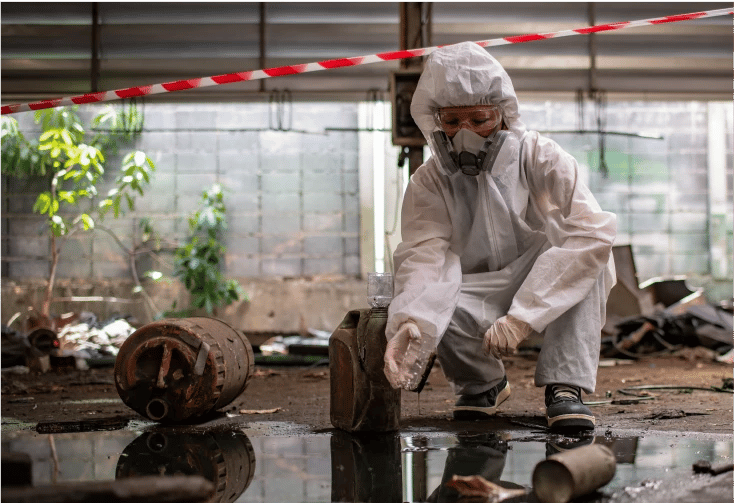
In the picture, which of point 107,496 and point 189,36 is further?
point 189,36

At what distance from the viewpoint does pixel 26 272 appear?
292 inches

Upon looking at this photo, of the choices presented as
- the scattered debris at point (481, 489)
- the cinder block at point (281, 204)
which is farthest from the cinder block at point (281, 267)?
the scattered debris at point (481, 489)

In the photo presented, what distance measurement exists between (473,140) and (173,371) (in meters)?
1.37

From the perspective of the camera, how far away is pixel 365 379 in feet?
8.54

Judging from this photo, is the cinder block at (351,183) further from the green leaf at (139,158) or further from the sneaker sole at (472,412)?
the sneaker sole at (472,412)

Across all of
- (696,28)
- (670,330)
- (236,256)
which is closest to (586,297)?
(670,330)

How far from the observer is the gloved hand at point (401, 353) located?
8.05 ft

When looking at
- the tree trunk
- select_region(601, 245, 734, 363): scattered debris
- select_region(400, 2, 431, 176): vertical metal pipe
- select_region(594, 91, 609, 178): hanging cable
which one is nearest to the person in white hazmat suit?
select_region(400, 2, 431, 176): vertical metal pipe

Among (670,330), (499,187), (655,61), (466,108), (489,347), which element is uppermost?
(655,61)

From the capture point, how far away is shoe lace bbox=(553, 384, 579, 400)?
264cm

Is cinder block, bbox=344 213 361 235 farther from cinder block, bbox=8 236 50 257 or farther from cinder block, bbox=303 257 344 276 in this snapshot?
cinder block, bbox=8 236 50 257

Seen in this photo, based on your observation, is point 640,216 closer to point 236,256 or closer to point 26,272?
point 236,256

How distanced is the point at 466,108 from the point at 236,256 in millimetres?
4985

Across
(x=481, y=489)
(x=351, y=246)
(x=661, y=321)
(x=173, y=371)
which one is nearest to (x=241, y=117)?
(x=351, y=246)
